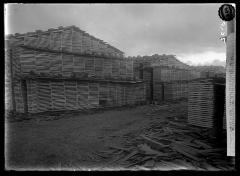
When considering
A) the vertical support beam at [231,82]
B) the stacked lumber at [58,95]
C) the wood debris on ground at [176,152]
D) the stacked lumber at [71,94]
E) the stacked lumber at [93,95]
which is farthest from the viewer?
the stacked lumber at [93,95]

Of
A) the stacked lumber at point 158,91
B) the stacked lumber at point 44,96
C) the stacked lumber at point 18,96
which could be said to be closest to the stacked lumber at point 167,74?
the stacked lumber at point 158,91

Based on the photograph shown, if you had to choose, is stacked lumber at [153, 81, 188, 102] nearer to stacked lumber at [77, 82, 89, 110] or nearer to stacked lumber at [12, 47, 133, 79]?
stacked lumber at [12, 47, 133, 79]

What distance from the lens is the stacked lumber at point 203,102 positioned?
10435 mm

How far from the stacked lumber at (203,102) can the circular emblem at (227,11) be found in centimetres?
622

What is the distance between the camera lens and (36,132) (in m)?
12.5

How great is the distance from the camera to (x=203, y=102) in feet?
35.6

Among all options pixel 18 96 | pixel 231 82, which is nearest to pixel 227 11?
pixel 231 82

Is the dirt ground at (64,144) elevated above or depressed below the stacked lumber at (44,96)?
below

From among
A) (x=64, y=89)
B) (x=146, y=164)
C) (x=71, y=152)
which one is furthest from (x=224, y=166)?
(x=64, y=89)

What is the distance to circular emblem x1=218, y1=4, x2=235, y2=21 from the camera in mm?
5059

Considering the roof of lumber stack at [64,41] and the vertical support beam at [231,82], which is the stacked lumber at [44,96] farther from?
the vertical support beam at [231,82]

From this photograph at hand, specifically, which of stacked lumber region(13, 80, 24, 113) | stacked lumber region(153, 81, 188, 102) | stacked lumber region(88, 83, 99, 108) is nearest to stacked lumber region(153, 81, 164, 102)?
stacked lumber region(153, 81, 188, 102)

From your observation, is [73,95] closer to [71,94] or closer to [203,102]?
[71,94]
